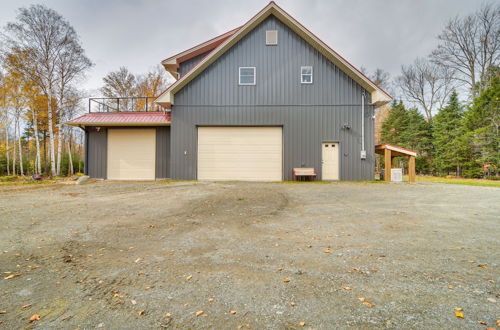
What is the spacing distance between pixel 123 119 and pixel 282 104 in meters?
8.56

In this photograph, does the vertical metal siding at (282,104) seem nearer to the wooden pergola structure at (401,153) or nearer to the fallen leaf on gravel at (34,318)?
the wooden pergola structure at (401,153)

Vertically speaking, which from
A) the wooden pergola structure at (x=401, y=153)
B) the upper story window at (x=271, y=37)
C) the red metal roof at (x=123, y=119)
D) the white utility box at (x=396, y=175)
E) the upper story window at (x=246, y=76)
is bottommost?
the white utility box at (x=396, y=175)

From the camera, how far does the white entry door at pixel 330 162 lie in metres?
11.2

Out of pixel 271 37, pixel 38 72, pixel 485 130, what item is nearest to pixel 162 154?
pixel 271 37

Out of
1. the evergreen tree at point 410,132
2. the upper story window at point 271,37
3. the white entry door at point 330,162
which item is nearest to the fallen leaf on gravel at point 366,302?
the white entry door at point 330,162

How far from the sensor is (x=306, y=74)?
1133 centimetres

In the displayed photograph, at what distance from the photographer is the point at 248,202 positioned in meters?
6.19

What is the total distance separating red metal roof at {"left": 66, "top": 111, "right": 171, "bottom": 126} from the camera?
1163cm

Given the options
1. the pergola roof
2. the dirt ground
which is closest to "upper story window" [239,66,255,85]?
the pergola roof

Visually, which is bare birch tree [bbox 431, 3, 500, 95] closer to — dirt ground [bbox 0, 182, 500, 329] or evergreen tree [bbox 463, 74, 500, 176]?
evergreen tree [bbox 463, 74, 500, 176]

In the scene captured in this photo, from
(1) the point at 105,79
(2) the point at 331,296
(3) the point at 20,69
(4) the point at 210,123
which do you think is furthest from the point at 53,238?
(1) the point at 105,79

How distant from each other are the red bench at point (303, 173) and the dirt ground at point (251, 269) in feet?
18.3

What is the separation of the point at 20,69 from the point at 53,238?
16.9m

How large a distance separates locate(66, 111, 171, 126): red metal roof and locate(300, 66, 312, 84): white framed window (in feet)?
24.1
